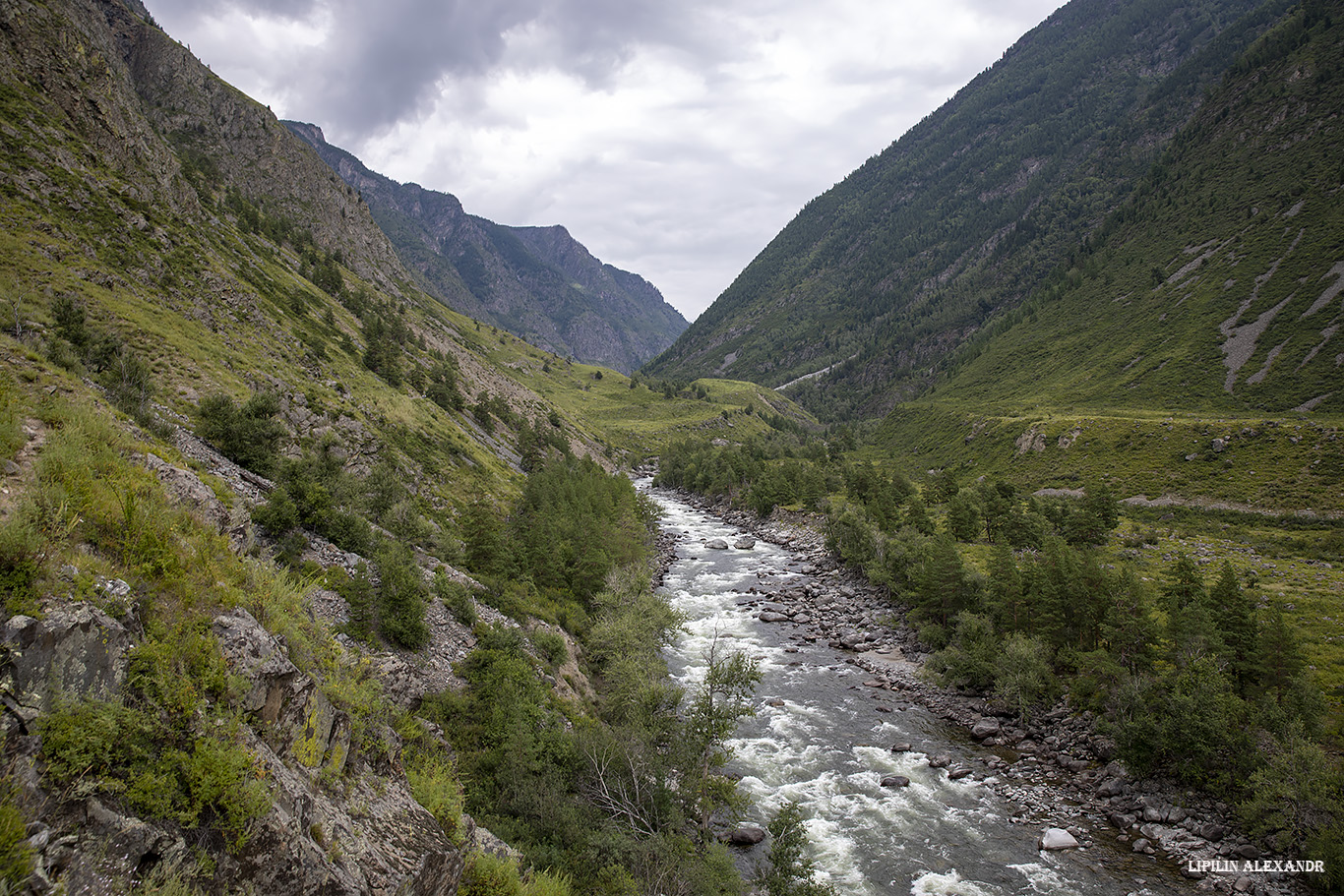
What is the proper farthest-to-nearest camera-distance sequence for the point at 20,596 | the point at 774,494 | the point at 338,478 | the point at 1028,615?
the point at 774,494, the point at 1028,615, the point at 338,478, the point at 20,596

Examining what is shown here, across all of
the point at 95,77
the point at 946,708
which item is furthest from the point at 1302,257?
the point at 95,77

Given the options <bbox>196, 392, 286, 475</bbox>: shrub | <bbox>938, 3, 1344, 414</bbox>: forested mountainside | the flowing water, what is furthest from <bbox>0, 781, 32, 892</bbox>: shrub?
<bbox>938, 3, 1344, 414</bbox>: forested mountainside

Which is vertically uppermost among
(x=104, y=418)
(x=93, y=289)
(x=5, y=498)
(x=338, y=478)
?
(x=93, y=289)

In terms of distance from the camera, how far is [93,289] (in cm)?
3869

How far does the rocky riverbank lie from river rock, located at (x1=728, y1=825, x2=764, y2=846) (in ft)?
31.2

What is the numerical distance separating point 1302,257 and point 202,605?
553ft

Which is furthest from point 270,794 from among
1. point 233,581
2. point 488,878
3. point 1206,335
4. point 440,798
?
point 1206,335

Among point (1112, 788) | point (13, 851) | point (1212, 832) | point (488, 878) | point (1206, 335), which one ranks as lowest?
point (1112, 788)

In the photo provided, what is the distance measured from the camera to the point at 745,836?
26.1 m

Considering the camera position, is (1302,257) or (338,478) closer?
(338,478)

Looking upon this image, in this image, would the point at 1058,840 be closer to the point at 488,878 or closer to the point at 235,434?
the point at 488,878

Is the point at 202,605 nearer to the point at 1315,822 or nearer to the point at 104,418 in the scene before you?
the point at 104,418

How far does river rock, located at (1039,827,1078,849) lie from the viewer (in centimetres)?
2586

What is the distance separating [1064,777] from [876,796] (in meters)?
10.7
